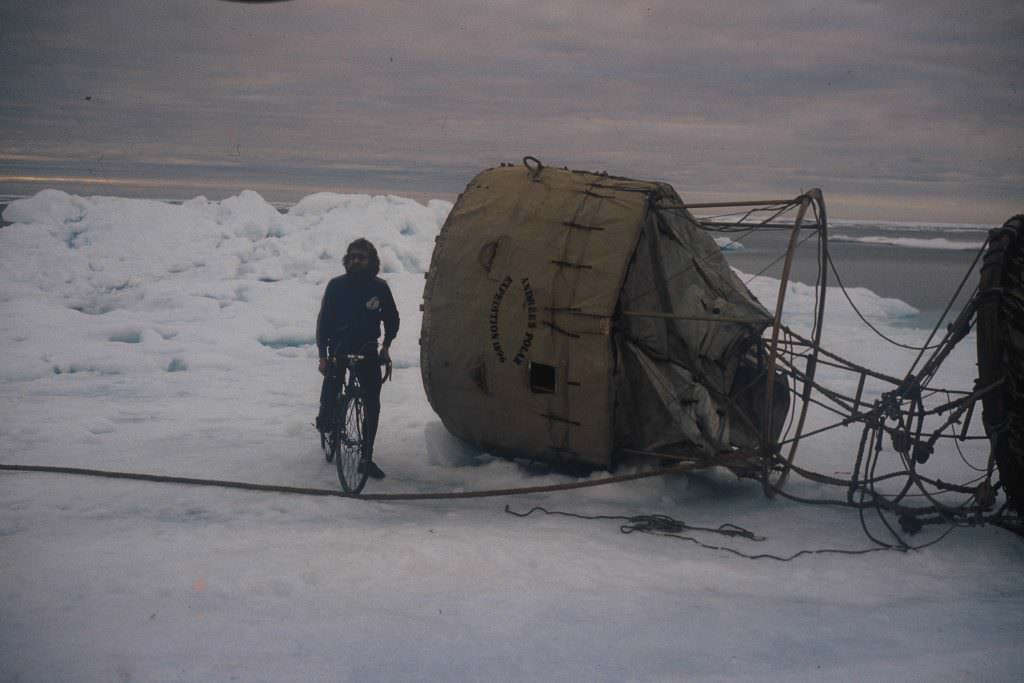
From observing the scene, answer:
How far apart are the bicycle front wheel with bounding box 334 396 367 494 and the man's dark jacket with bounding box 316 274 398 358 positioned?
1.46ft

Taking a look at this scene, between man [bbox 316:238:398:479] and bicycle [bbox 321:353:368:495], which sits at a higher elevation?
man [bbox 316:238:398:479]

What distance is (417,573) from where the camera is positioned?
15.9 feet

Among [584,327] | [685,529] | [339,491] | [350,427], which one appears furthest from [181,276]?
[685,529]

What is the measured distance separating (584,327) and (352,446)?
222 cm

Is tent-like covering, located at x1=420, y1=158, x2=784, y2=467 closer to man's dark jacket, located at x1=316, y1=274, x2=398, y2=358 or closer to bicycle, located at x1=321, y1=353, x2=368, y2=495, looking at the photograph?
man's dark jacket, located at x1=316, y1=274, x2=398, y2=358

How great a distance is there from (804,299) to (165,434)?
1545cm

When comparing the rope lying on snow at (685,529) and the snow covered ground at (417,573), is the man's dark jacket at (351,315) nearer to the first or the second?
the snow covered ground at (417,573)

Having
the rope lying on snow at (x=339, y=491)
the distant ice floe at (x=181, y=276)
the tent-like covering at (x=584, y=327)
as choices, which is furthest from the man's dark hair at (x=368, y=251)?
the distant ice floe at (x=181, y=276)

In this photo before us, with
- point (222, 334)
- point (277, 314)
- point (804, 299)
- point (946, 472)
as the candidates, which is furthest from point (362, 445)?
point (804, 299)

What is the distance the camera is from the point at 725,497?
6.57 metres

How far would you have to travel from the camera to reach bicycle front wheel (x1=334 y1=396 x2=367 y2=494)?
21.0 ft

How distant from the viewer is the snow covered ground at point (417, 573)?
13.0 ft

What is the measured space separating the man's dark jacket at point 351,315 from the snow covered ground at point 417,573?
3.72ft

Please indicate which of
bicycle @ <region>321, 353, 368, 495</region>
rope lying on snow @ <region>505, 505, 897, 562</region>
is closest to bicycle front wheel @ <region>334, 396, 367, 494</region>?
bicycle @ <region>321, 353, 368, 495</region>
